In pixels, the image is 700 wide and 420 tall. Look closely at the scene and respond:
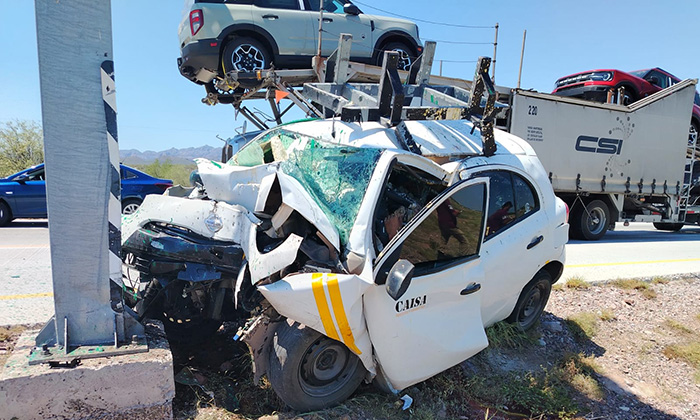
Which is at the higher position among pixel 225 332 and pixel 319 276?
pixel 319 276

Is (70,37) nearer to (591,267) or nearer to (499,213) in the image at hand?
(499,213)

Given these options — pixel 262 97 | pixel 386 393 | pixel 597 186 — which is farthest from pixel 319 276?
pixel 597 186

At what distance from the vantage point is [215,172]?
12.1 ft

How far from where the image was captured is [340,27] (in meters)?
8.75

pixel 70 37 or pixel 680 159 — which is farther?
pixel 680 159

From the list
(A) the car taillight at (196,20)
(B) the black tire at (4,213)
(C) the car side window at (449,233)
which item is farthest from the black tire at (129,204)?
(C) the car side window at (449,233)

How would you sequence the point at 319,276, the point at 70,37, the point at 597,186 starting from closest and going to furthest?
the point at 70,37 → the point at 319,276 → the point at 597,186

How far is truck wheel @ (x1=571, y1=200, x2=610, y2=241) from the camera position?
11.6 meters

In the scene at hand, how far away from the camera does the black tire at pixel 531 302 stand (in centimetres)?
432

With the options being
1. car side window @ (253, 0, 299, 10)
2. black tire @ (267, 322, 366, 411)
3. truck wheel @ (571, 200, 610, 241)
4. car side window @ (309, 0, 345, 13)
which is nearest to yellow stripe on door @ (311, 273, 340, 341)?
black tire @ (267, 322, 366, 411)

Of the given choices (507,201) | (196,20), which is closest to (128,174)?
(196,20)

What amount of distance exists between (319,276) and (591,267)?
6857 millimetres

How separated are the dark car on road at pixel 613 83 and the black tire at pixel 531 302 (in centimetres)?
960

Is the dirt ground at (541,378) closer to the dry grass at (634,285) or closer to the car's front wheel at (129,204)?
the dry grass at (634,285)
